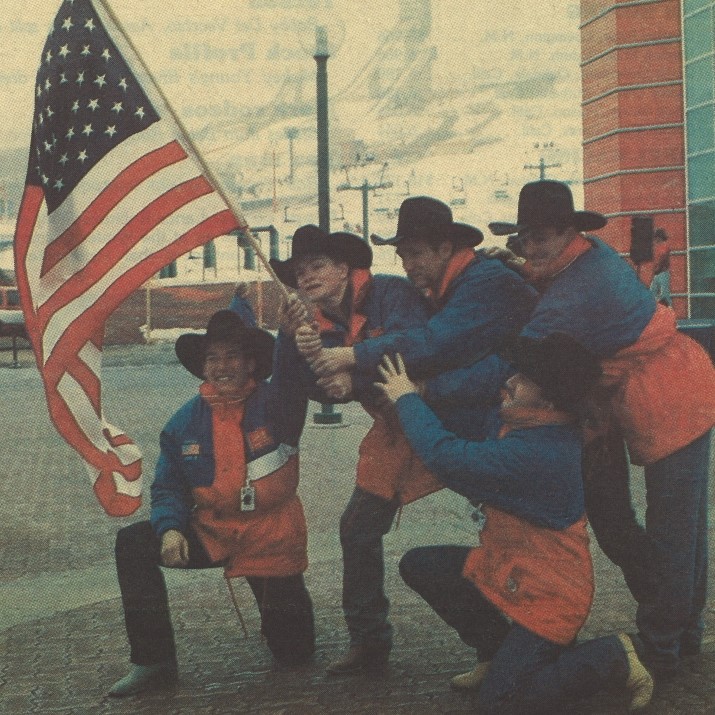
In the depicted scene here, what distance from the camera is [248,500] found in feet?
15.1

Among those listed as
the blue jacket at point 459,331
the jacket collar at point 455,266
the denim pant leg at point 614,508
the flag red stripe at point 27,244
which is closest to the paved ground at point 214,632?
the denim pant leg at point 614,508

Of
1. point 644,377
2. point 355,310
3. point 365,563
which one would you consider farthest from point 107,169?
point 644,377

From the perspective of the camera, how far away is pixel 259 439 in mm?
4664

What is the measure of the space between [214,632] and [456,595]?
1494mm

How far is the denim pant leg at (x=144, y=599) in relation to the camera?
14.8 feet

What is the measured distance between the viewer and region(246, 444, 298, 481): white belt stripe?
464cm

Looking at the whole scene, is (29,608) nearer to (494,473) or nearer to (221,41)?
(494,473)

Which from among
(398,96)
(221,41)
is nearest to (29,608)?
(221,41)

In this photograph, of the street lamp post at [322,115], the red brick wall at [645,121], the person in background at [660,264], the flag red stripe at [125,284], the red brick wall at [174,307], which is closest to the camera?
the flag red stripe at [125,284]

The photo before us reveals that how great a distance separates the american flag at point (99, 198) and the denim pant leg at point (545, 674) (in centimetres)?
169

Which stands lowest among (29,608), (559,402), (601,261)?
(29,608)

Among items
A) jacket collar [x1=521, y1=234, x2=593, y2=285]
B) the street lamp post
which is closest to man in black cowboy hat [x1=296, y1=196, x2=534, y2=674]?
jacket collar [x1=521, y1=234, x2=593, y2=285]

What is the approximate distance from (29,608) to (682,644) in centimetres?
302

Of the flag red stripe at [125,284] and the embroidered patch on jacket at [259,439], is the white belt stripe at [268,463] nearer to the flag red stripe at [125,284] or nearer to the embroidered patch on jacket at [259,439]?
the embroidered patch on jacket at [259,439]
